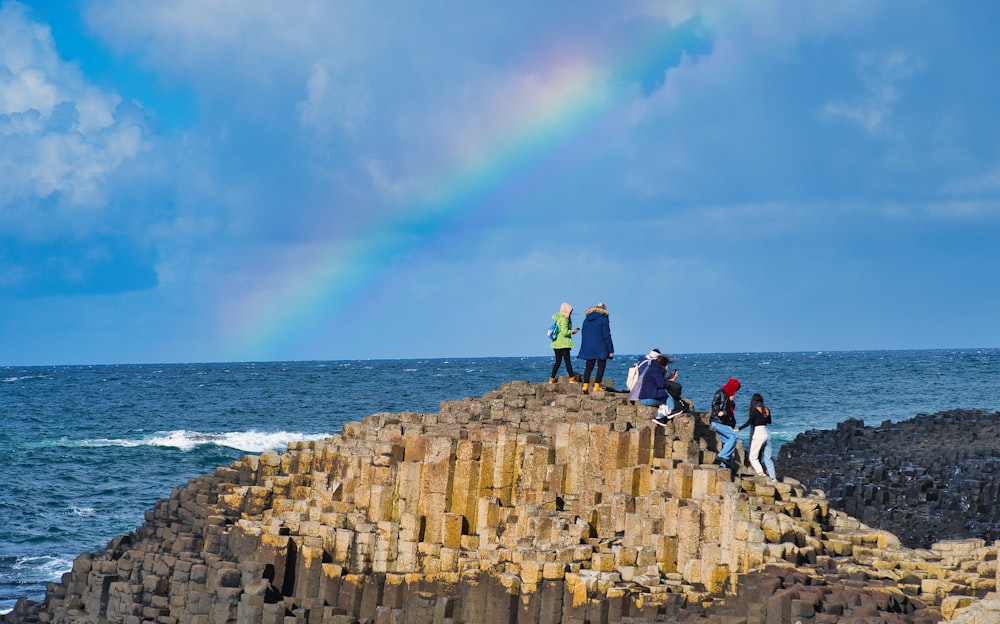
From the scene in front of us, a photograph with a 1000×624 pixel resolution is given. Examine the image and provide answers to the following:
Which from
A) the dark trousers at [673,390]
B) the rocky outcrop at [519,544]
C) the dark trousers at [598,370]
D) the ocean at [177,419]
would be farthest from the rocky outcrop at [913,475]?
the ocean at [177,419]

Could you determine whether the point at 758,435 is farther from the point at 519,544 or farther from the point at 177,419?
the point at 177,419

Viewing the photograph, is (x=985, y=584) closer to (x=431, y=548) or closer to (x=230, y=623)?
(x=431, y=548)

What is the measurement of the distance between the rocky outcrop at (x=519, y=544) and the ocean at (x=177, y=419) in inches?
279

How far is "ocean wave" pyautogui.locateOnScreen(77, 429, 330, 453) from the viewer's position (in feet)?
177

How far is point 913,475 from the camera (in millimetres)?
29547

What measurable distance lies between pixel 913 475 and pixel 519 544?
15.8 metres

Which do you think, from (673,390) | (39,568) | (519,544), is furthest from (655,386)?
(39,568)

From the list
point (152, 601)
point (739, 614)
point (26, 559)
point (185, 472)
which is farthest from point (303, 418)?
point (739, 614)

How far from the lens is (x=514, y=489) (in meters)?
18.4

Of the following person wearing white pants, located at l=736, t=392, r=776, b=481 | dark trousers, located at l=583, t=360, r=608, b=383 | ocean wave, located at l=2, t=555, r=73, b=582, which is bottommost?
ocean wave, located at l=2, t=555, r=73, b=582

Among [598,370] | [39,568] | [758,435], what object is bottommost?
[39,568]

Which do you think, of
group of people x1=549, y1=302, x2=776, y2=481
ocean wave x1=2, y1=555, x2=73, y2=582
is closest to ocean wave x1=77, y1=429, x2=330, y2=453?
ocean wave x1=2, y1=555, x2=73, y2=582

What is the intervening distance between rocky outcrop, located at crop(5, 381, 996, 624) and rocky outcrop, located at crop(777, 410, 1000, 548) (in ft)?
24.9

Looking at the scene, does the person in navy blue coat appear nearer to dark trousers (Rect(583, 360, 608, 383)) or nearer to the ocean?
dark trousers (Rect(583, 360, 608, 383))
